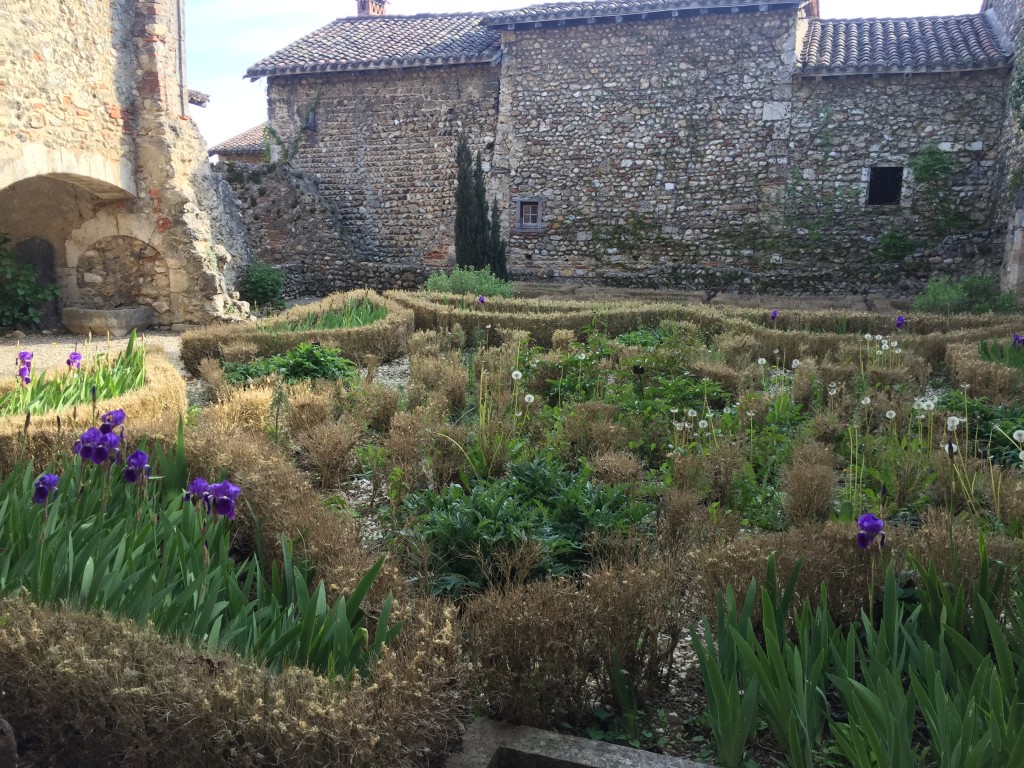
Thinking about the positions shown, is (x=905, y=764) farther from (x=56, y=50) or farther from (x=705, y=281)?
(x=705, y=281)

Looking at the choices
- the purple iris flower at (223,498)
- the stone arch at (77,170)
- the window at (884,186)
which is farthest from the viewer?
the window at (884,186)

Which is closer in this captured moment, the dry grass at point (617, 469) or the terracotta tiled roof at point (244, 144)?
the dry grass at point (617, 469)

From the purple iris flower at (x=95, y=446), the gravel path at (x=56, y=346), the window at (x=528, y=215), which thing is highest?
the window at (x=528, y=215)

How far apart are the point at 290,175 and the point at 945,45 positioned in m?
13.3

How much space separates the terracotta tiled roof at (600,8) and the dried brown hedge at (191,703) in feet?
51.2

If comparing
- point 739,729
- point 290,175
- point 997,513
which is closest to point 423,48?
point 290,175

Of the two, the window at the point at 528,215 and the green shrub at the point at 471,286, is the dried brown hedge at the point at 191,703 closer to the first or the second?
the green shrub at the point at 471,286

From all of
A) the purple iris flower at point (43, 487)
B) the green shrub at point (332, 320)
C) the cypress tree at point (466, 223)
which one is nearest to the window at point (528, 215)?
the cypress tree at point (466, 223)

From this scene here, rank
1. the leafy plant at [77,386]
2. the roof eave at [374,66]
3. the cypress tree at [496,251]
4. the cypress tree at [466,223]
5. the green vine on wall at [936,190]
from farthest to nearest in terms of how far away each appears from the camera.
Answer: the roof eave at [374,66], the cypress tree at [496,251], the cypress tree at [466,223], the green vine on wall at [936,190], the leafy plant at [77,386]

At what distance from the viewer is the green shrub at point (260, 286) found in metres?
13.7

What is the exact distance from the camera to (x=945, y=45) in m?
15.0

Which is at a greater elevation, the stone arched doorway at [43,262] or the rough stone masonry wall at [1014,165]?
the rough stone masonry wall at [1014,165]

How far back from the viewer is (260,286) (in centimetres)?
1372

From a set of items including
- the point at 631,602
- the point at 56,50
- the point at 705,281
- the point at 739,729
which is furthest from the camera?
the point at 705,281
